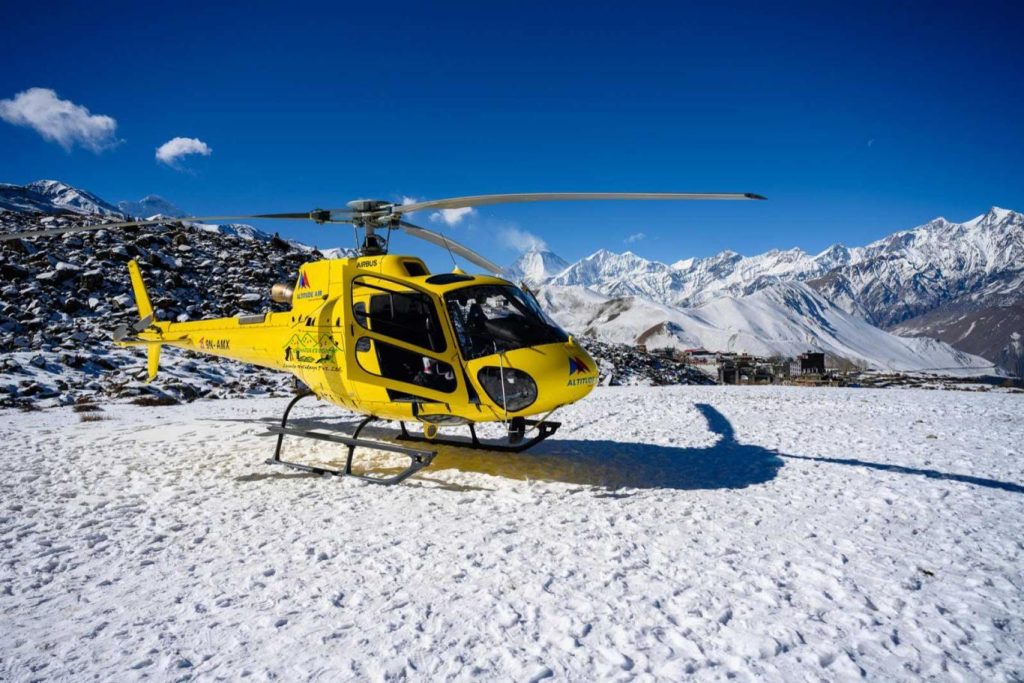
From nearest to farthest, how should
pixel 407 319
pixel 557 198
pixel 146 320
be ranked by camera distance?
pixel 557 198
pixel 407 319
pixel 146 320

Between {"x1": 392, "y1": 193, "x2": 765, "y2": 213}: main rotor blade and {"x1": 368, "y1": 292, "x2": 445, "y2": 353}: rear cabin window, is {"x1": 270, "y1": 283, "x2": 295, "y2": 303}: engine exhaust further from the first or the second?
{"x1": 392, "y1": 193, "x2": 765, "y2": 213}: main rotor blade

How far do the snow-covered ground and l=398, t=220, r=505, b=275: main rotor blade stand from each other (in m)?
3.07

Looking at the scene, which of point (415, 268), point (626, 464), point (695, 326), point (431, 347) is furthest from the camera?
point (695, 326)

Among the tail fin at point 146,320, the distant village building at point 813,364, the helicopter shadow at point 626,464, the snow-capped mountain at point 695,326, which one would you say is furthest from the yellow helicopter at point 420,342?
the snow-capped mountain at point 695,326

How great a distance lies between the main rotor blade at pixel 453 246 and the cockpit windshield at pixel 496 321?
1590 mm

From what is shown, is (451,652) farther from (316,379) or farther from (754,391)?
(754,391)

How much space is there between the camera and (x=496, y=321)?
6785 mm

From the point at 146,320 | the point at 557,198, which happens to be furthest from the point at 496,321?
the point at 146,320

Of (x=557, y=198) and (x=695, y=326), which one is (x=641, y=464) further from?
(x=695, y=326)

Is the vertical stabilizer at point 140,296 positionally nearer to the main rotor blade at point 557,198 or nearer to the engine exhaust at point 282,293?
the engine exhaust at point 282,293

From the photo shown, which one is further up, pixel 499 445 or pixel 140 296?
pixel 140 296

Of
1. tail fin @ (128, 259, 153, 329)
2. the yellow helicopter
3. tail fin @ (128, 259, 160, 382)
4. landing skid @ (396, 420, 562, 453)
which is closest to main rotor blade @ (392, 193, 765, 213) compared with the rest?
the yellow helicopter

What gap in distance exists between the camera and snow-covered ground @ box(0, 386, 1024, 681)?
3.27 metres

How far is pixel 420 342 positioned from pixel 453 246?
2.21 meters
